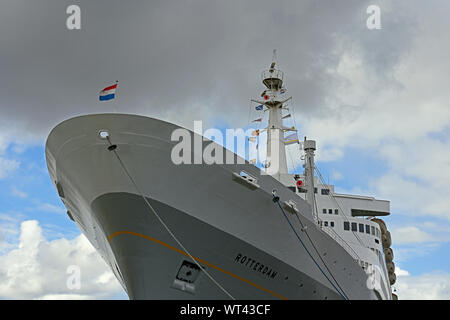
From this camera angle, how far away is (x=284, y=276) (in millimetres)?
12125

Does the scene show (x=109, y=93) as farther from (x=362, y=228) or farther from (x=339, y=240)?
(x=362, y=228)

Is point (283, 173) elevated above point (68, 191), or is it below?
above

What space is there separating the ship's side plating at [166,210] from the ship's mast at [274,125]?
30.5 feet

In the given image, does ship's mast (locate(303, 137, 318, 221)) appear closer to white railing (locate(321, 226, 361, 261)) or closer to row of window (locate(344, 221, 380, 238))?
white railing (locate(321, 226, 361, 261))

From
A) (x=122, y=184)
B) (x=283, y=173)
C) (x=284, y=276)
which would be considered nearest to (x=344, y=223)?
(x=283, y=173)

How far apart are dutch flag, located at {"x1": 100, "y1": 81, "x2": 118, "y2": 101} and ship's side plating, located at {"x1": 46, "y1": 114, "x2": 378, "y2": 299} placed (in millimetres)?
497

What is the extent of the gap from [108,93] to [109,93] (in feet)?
0.11

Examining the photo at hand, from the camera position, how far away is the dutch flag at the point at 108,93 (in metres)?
10.4

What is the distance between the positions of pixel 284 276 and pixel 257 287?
958 mm

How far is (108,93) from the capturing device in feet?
34.3

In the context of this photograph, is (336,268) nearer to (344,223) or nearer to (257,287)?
(257,287)

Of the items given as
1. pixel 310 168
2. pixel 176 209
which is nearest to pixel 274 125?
pixel 310 168
